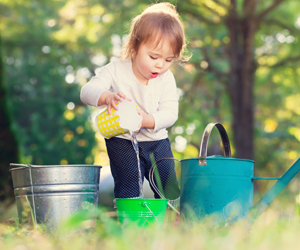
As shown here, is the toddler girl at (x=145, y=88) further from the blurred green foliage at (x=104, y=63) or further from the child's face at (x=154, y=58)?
the blurred green foliage at (x=104, y=63)

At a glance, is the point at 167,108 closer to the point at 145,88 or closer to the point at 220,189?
the point at 145,88

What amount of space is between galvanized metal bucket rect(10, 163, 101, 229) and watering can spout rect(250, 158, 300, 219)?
3.33ft

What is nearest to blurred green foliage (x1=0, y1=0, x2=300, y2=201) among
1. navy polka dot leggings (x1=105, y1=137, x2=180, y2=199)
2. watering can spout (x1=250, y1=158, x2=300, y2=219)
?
navy polka dot leggings (x1=105, y1=137, x2=180, y2=199)

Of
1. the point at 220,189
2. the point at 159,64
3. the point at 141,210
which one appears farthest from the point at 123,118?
the point at 220,189

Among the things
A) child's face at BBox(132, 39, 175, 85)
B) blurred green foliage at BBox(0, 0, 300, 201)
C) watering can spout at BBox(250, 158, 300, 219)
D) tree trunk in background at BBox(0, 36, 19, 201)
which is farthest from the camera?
blurred green foliage at BBox(0, 0, 300, 201)

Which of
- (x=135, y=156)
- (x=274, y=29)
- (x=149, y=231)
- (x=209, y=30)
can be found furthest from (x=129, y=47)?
(x=274, y=29)

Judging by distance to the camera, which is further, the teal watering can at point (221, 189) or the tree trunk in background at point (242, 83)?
the tree trunk in background at point (242, 83)

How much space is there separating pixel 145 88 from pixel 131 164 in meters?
0.54

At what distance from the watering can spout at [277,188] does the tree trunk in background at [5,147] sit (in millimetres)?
3743

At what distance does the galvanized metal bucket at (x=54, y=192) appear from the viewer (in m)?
2.25

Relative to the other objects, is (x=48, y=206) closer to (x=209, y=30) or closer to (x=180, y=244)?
(x=180, y=244)

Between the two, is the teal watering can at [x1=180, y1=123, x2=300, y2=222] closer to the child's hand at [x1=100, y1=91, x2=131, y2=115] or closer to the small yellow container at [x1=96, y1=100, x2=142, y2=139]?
the small yellow container at [x1=96, y1=100, x2=142, y2=139]

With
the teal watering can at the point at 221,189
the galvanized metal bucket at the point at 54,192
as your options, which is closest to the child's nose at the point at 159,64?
the teal watering can at the point at 221,189

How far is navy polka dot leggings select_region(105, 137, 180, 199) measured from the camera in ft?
8.35
